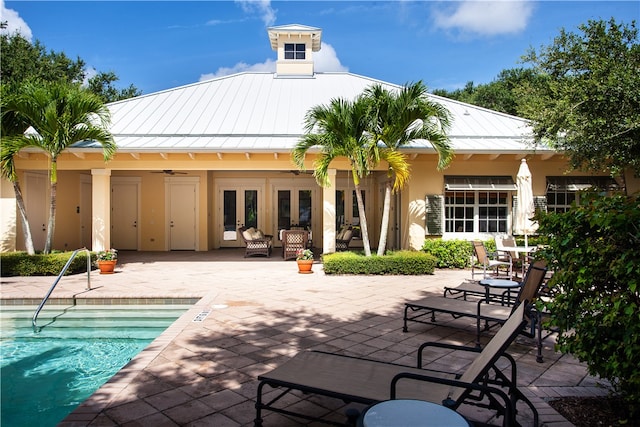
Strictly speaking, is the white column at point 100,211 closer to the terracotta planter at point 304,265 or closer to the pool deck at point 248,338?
the pool deck at point 248,338

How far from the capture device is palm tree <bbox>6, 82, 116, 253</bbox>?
9.43 meters

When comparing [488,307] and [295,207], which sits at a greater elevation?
[295,207]

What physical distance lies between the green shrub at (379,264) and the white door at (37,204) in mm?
8980

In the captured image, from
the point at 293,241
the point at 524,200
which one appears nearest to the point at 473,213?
the point at 524,200

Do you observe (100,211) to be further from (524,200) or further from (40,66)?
(40,66)

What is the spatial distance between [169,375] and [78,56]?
30.6m

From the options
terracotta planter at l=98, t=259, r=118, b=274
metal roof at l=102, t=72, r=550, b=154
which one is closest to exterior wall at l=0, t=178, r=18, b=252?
metal roof at l=102, t=72, r=550, b=154

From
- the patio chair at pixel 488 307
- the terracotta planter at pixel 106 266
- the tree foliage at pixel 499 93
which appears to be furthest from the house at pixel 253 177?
the tree foliage at pixel 499 93

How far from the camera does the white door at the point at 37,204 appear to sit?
12.4 meters

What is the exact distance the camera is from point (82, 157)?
11.4 m

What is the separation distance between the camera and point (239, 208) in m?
16.3

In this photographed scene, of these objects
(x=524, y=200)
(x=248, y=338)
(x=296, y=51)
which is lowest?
(x=248, y=338)

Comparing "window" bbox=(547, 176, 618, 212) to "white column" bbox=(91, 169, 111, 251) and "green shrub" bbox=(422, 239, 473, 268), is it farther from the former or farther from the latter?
"white column" bbox=(91, 169, 111, 251)

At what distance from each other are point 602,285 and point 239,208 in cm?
1431
